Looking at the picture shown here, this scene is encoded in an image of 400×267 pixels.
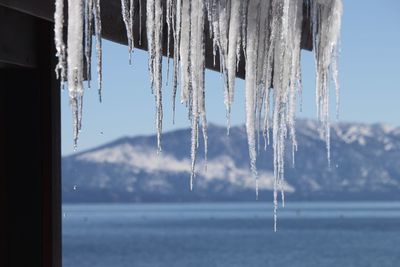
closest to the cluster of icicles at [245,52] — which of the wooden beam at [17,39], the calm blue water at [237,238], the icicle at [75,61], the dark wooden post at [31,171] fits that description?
the icicle at [75,61]

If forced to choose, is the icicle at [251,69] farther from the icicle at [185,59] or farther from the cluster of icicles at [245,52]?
the icicle at [185,59]

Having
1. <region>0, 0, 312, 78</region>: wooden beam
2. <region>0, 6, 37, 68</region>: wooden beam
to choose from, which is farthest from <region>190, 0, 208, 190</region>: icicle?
<region>0, 6, 37, 68</region>: wooden beam

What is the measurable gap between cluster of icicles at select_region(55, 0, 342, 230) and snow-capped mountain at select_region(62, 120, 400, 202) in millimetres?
105090

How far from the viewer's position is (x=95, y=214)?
114m

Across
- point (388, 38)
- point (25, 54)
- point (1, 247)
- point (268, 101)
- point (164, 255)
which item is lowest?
point (164, 255)

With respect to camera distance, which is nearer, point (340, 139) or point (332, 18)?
point (332, 18)

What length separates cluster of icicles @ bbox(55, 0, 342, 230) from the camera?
1.79 m

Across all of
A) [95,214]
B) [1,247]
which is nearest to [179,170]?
[95,214]

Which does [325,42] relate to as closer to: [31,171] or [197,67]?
[197,67]

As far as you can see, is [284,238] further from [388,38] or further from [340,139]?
[340,139]

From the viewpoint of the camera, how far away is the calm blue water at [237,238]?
61406 mm

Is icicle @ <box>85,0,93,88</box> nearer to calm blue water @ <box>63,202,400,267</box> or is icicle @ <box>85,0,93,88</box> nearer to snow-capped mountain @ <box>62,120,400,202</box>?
calm blue water @ <box>63,202,400,267</box>

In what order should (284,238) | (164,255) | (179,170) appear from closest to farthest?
(164,255)
(284,238)
(179,170)

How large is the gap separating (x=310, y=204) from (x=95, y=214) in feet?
96.7
